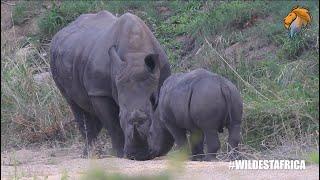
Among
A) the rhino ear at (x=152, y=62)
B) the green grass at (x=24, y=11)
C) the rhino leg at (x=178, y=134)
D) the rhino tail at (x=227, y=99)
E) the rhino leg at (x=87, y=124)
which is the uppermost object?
the rhino ear at (x=152, y=62)

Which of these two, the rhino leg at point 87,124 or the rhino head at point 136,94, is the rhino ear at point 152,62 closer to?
the rhino head at point 136,94

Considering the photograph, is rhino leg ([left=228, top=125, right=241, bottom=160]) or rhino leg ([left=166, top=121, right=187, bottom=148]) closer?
rhino leg ([left=228, top=125, right=241, bottom=160])

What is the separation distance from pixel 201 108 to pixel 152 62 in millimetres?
675

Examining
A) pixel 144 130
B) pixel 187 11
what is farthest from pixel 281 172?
pixel 187 11

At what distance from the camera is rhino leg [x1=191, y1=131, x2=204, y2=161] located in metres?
9.74

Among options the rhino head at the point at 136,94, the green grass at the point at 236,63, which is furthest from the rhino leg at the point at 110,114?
the green grass at the point at 236,63

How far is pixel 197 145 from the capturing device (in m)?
9.93

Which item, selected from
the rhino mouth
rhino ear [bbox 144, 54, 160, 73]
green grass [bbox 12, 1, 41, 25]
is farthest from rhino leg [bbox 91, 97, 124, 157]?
green grass [bbox 12, 1, 41, 25]

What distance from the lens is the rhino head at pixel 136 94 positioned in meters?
8.98

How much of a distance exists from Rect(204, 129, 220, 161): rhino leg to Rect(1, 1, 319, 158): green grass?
0.96 meters

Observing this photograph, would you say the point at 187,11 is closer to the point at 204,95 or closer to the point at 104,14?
the point at 104,14

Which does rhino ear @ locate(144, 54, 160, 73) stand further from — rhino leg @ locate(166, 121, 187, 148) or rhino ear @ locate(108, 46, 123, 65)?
rhino leg @ locate(166, 121, 187, 148)

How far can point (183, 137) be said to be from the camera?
1009 centimetres

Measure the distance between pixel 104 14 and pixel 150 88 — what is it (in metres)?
2.56
